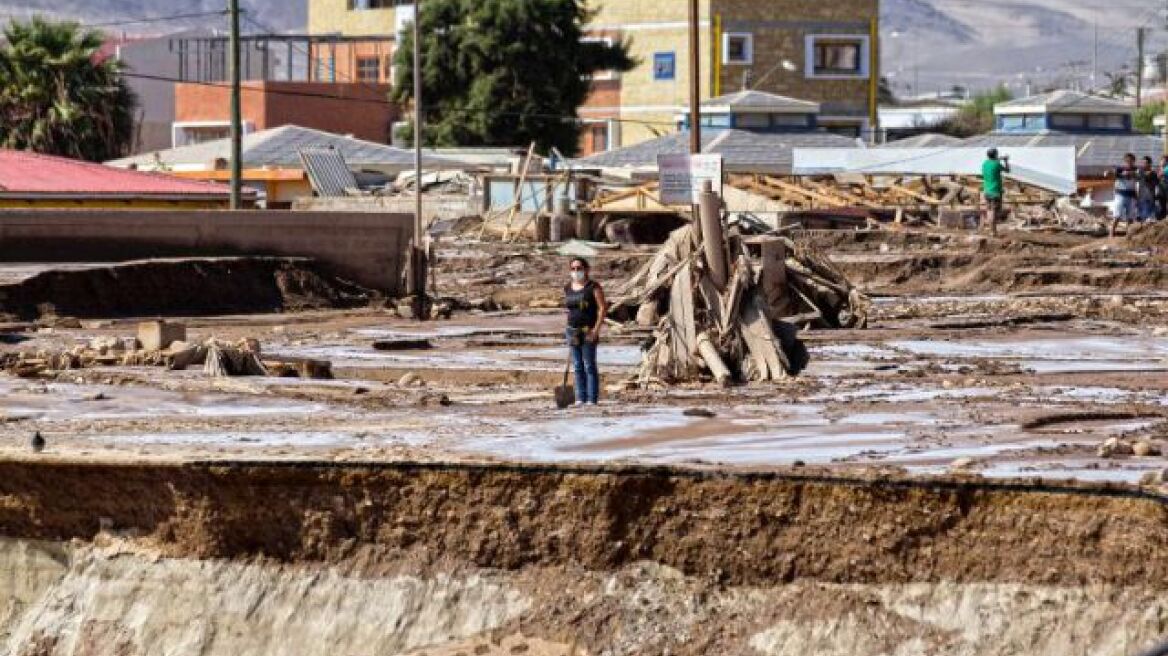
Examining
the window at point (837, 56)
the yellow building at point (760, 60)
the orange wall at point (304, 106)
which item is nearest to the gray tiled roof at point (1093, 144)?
the yellow building at point (760, 60)

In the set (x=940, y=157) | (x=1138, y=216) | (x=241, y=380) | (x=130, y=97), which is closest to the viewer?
(x=241, y=380)

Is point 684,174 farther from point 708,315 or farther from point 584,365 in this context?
point 584,365

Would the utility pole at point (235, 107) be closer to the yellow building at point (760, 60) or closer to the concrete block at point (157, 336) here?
the concrete block at point (157, 336)

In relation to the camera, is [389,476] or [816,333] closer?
[389,476]

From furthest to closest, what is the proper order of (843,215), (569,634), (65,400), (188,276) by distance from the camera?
(843,215) → (188,276) → (65,400) → (569,634)

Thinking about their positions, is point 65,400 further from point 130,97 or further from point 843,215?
point 130,97

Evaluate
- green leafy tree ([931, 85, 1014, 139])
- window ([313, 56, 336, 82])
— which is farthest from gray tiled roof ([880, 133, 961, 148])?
window ([313, 56, 336, 82])

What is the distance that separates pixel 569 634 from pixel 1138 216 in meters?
33.2

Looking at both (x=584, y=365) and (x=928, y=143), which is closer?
(x=584, y=365)

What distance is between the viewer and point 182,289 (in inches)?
1323

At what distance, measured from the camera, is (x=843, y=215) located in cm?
4978

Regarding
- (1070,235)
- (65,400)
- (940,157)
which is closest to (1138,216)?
(1070,235)

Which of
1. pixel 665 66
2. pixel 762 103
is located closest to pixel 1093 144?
pixel 762 103

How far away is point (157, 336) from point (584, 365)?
21.5 ft
